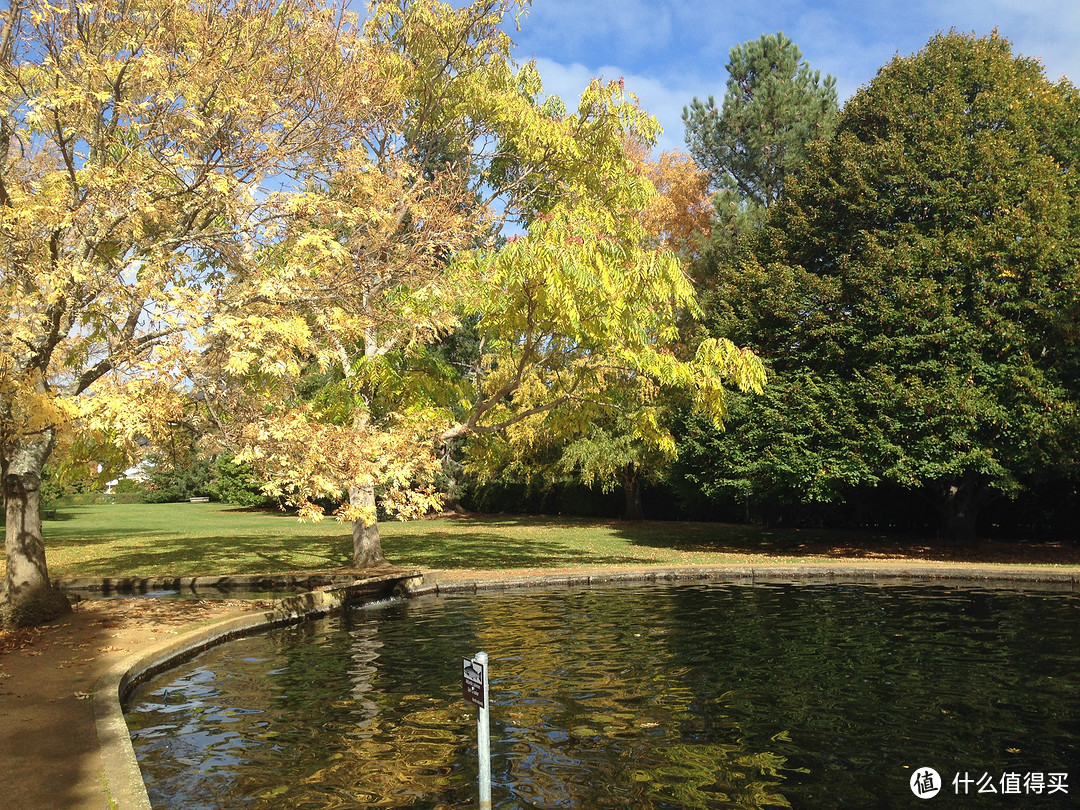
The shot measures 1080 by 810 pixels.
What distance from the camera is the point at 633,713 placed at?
826cm

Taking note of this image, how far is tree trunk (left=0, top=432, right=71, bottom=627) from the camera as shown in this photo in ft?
40.5

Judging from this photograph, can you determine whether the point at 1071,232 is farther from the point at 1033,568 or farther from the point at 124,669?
the point at 124,669

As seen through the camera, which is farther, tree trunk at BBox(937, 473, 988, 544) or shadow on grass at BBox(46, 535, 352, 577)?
tree trunk at BBox(937, 473, 988, 544)

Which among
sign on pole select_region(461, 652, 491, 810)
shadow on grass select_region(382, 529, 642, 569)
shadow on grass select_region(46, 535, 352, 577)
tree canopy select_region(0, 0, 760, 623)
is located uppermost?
tree canopy select_region(0, 0, 760, 623)

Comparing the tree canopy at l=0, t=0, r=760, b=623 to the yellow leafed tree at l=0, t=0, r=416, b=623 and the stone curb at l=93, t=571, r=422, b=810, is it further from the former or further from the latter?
the stone curb at l=93, t=571, r=422, b=810

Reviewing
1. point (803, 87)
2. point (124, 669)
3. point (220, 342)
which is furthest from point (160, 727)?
point (803, 87)

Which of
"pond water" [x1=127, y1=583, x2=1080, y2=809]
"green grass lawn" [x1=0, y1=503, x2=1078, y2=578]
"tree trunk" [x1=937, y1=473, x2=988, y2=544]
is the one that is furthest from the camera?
"tree trunk" [x1=937, y1=473, x2=988, y2=544]

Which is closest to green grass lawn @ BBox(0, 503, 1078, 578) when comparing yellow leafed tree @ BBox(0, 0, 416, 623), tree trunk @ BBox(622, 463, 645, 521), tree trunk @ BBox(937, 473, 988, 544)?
tree trunk @ BBox(937, 473, 988, 544)

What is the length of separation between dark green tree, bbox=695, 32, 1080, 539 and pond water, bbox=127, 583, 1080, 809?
959cm

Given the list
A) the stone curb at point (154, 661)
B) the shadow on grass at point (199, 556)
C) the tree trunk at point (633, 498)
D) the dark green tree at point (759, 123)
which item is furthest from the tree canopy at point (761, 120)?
the stone curb at point (154, 661)

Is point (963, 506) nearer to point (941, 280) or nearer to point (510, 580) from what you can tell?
point (941, 280)

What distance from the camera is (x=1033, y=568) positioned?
1900cm

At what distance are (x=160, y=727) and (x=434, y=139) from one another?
19.1 metres

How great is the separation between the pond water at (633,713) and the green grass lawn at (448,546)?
366 inches
